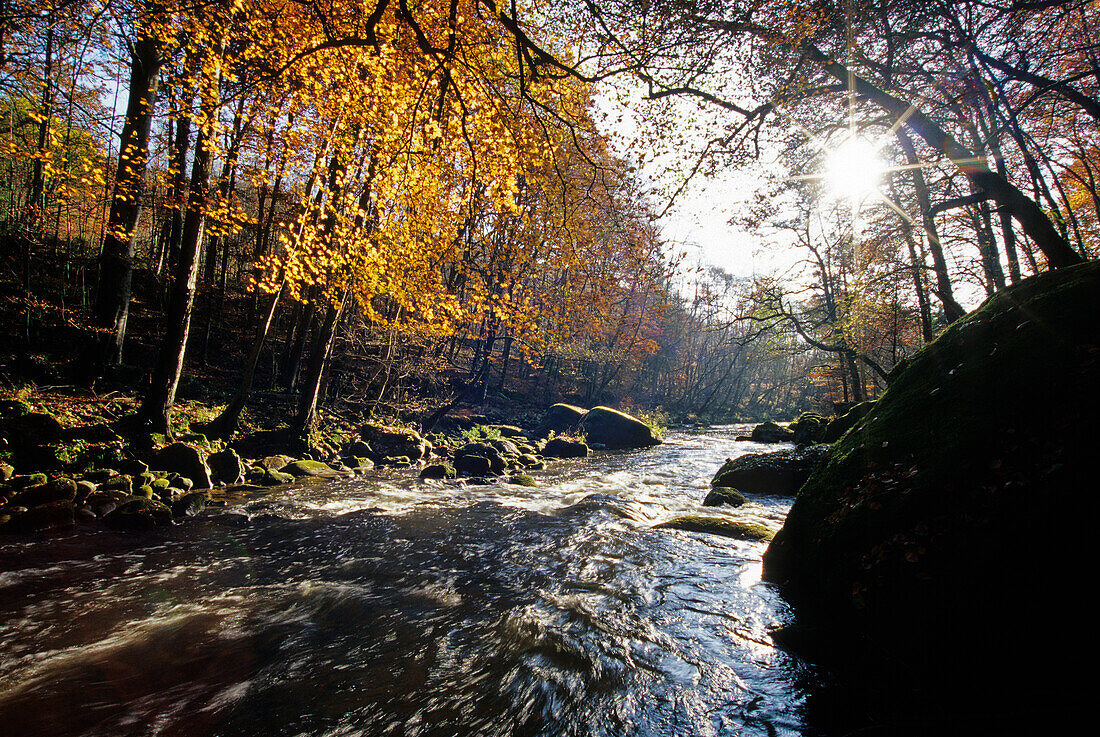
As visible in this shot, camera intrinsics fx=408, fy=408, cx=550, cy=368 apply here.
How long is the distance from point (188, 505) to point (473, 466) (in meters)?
5.62

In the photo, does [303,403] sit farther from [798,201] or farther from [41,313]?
[798,201]

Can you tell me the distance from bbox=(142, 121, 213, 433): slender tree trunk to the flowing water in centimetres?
329

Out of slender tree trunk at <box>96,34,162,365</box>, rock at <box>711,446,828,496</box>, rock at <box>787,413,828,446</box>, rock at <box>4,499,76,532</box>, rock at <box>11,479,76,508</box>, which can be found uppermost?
slender tree trunk at <box>96,34,162,365</box>

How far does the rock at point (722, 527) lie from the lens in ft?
18.4

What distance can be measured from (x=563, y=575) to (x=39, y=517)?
6.23 metres

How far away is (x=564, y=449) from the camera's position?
1516 cm

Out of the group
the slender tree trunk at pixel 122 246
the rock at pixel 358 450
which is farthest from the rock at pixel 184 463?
the slender tree trunk at pixel 122 246

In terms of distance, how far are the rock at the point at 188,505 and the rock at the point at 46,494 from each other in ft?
3.48

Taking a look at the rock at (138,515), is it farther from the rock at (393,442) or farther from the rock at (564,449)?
the rock at (564,449)

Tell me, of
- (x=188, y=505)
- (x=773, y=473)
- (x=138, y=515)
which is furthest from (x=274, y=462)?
(x=773, y=473)

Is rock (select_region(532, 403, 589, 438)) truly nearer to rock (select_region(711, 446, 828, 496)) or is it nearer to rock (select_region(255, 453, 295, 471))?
rock (select_region(711, 446, 828, 496))

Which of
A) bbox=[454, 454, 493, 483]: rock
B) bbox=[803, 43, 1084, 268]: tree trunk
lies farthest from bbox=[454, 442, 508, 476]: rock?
bbox=[803, 43, 1084, 268]: tree trunk

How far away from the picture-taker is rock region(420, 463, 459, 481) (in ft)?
31.5

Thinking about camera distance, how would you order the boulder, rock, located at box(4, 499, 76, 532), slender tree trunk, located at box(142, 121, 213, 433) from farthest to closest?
the boulder < slender tree trunk, located at box(142, 121, 213, 433) < rock, located at box(4, 499, 76, 532)
